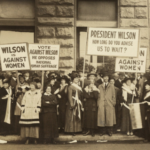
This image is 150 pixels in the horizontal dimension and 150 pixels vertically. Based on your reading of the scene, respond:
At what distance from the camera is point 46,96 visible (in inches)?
222

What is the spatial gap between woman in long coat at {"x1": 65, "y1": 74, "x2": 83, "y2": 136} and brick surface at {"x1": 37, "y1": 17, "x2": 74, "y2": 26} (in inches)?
64.5

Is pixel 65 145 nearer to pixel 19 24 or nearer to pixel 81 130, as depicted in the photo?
pixel 81 130

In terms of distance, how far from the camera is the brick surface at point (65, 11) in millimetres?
5816

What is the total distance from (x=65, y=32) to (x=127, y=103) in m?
2.35

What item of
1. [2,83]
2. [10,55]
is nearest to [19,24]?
[10,55]

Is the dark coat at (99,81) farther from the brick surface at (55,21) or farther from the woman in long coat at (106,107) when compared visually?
the brick surface at (55,21)

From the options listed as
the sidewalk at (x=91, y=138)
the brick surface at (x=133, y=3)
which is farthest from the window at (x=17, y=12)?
the sidewalk at (x=91, y=138)

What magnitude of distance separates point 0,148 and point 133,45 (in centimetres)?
405

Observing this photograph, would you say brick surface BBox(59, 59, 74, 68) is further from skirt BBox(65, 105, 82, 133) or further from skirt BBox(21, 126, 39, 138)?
skirt BBox(21, 126, 39, 138)

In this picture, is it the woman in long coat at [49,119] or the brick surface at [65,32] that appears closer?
the woman in long coat at [49,119]

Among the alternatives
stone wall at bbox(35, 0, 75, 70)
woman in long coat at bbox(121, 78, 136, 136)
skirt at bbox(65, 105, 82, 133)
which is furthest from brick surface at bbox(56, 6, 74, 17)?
skirt at bbox(65, 105, 82, 133)

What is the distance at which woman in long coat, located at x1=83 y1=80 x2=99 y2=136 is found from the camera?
5668mm

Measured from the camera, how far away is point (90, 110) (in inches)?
223

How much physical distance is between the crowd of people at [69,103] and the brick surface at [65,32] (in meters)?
0.94
